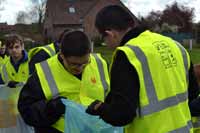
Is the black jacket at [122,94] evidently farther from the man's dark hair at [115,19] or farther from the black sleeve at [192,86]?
the black sleeve at [192,86]

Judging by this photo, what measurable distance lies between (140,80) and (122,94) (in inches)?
5.4

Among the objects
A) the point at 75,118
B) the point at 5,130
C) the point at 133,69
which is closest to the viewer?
the point at 133,69

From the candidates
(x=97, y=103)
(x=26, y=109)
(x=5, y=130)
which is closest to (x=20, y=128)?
(x=5, y=130)

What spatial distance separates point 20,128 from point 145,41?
3.64 metres

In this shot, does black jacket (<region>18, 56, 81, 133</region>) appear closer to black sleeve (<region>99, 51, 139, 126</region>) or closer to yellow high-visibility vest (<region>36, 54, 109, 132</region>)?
yellow high-visibility vest (<region>36, 54, 109, 132</region>)

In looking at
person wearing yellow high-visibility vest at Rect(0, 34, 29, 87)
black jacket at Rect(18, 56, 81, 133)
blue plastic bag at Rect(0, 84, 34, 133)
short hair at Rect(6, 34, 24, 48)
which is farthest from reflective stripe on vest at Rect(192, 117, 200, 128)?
short hair at Rect(6, 34, 24, 48)

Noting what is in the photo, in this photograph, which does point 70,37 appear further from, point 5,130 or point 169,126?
point 5,130

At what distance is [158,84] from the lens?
3.18 meters

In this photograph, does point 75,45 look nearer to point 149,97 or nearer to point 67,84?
point 67,84

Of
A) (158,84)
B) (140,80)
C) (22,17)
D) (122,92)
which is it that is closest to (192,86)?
(158,84)

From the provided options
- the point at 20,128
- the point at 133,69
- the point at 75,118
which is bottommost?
the point at 20,128

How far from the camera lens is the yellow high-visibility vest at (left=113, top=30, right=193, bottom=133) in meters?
3.11

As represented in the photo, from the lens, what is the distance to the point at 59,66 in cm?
394

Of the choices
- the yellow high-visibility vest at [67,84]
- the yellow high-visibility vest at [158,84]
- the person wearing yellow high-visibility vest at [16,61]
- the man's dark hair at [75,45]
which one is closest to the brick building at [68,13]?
the person wearing yellow high-visibility vest at [16,61]
